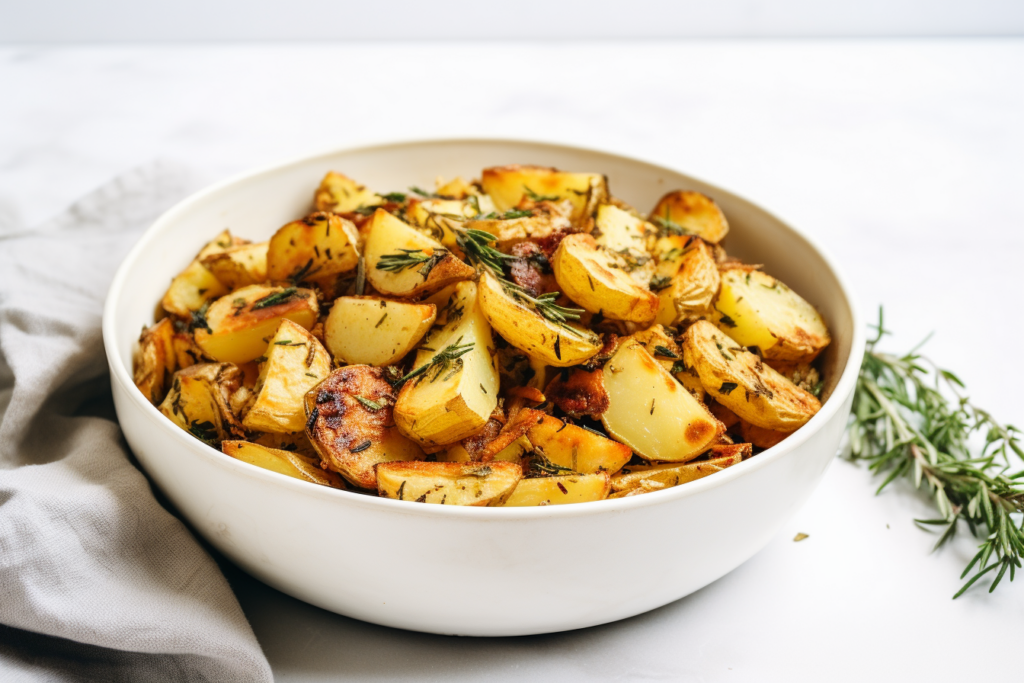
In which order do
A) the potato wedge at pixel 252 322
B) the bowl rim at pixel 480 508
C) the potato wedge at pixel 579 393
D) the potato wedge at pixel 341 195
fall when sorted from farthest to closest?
the potato wedge at pixel 341 195 < the potato wedge at pixel 252 322 < the potato wedge at pixel 579 393 < the bowl rim at pixel 480 508

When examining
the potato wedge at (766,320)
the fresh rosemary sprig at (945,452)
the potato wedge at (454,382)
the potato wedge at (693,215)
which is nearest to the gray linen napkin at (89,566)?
the potato wedge at (454,382)

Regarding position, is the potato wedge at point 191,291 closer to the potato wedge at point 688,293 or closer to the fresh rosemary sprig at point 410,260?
the fresh rosemary sprig at point 410,260

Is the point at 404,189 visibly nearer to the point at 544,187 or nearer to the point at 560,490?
the point at 544,187

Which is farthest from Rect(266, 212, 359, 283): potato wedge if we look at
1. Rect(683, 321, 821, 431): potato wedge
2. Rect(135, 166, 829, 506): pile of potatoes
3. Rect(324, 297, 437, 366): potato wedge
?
Rect(683, 321, 821, 431): potato wedge

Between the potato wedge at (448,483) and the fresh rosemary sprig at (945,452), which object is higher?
the potato wedge at (448,483)

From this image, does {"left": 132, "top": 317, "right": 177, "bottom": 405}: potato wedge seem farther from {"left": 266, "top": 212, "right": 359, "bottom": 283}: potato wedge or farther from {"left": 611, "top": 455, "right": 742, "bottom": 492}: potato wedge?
{"left": 611, "top": 455, "right": 742, "bottom": 492}: potato wedge

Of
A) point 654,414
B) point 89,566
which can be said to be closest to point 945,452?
point 654,414

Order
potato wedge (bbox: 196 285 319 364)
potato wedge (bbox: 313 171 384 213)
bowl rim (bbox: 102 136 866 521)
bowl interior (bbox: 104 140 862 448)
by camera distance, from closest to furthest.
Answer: bowl rim (bbox: 102 136 866 521) → potato wedge (bbox: 196 285 319 364) → bowl interior (bbox: 104 140 862 448) → potato wedge (bbox: 313 171 384 213)
